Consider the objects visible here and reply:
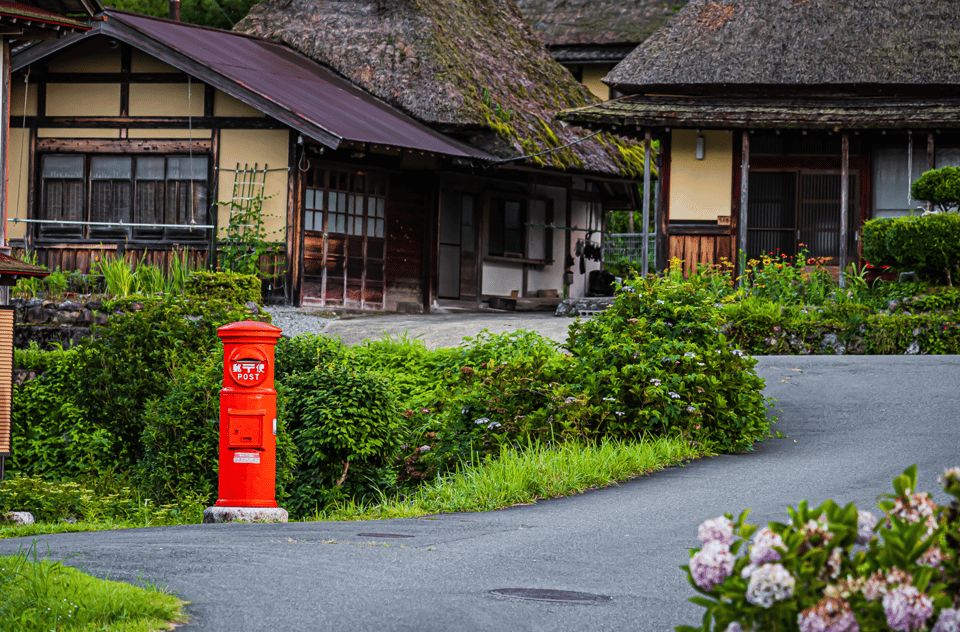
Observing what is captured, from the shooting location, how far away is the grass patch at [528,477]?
29.1 ft

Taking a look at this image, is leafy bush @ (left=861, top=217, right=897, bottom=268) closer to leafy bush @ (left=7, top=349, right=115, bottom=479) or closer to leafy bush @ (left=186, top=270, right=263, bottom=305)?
leafy bush @ (left=186, top=270, right=263, bottom=305)

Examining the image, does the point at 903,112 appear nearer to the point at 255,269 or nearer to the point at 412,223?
the point at 412,223

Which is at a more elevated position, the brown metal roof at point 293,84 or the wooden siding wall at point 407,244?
the brown metal roof at point 293,84

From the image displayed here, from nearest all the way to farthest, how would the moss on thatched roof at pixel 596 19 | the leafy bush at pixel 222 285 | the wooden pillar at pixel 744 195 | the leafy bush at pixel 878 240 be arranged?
the leafy bush at pixel 878 240 < the leafy bush at pixel 222 285 < the wooden pillar at pixel 744 195 < the moss on thatched roof at pixel 596 19

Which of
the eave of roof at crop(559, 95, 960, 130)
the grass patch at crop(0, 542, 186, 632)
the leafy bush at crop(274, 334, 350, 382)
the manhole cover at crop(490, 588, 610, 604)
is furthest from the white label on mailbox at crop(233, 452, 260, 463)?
the eave of roof at crop(559, 95, 960, 130)

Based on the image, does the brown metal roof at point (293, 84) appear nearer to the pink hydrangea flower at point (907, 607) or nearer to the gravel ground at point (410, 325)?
the gravel ground at point (410, 325)

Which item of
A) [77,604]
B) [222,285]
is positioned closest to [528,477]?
[77,604]

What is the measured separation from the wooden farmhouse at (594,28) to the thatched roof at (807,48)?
41.0 ft

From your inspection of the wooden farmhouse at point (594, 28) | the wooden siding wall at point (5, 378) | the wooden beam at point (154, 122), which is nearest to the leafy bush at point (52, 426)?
the wooden siding wall at point (5, 378)

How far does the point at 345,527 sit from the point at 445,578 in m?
2.11

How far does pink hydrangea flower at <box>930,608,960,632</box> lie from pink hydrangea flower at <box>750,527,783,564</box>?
0.37 m

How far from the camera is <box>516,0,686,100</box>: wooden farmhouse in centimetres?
3519

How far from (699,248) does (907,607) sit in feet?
64.5

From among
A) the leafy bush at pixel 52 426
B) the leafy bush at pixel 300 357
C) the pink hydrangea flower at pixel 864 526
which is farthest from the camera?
the leafy bush at pixel 52 426
